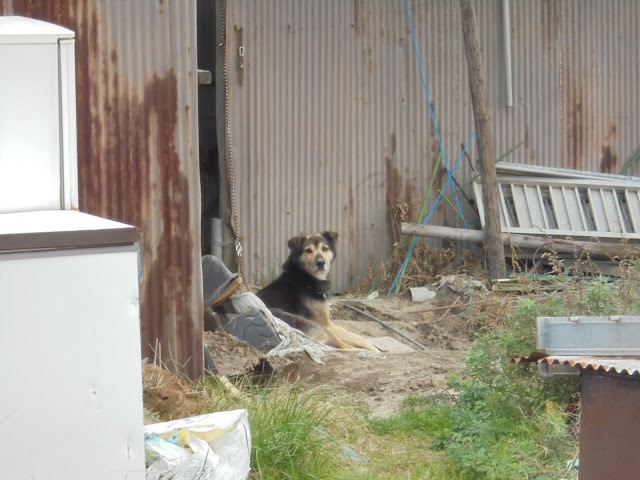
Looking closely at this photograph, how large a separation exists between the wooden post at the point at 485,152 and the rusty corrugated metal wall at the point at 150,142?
496 cm

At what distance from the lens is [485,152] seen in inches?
420

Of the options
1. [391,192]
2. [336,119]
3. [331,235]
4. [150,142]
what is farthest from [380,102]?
[150,142]

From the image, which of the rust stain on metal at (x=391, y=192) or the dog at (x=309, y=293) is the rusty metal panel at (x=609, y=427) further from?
the rust stain on metal at (x=391, y=192)

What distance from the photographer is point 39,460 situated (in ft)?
11.2

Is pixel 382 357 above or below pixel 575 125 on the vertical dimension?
below

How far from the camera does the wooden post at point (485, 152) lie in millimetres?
10609

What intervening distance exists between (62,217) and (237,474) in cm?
147

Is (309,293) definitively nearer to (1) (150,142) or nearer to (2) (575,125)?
(1) (150,142)

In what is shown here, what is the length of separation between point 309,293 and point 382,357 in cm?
170

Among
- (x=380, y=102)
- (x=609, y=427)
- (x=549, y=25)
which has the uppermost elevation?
(x=549, y=25)

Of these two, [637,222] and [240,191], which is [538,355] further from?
[637,222]

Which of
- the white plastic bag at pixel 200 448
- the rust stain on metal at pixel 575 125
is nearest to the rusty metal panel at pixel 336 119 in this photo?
the rust stain on metal at pixel 575 125

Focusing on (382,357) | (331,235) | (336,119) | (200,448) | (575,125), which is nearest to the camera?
(200,448)

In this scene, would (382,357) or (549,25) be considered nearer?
(382,357)
